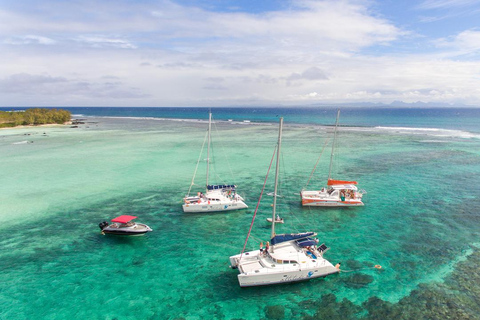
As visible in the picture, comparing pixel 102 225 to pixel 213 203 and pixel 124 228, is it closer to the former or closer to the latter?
pixel 124 228

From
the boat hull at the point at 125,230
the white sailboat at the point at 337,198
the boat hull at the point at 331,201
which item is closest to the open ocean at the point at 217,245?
the boat hull at the point at 125,230

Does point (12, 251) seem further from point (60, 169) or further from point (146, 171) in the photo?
point (60, 169)

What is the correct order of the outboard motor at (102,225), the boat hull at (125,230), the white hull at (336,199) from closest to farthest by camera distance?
the boat hull at (125,230), the outboard motor at (102,225), the white hull at (336,199)

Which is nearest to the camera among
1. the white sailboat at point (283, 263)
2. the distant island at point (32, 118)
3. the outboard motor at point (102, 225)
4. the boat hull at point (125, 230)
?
the white sailboat at point (283, 263)

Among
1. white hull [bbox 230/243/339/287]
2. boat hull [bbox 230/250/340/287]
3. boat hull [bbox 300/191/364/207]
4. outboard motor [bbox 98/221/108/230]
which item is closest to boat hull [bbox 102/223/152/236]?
Answer: outboard motor [bbox 98/221/108/230]

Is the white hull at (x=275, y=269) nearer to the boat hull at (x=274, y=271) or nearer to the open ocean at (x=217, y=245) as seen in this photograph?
the boat hull at (x=274, y=271)

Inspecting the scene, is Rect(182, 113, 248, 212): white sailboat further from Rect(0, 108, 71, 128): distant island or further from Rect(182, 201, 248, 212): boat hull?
Rect(0, 108, 71, 128): distant island

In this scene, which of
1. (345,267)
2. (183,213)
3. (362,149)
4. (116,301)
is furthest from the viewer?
(362,149)

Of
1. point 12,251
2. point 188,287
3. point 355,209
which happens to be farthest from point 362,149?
point 12,251
